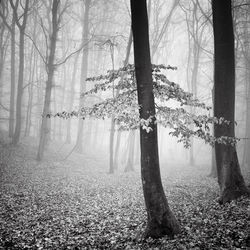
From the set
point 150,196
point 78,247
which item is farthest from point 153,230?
point 78,247

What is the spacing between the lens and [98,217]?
25.0 ft

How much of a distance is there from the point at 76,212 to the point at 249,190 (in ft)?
19.9

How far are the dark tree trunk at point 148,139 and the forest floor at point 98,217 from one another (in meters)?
0.37

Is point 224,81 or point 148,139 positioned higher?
point 224,81

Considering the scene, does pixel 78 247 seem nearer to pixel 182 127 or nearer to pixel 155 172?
pixel 155 172

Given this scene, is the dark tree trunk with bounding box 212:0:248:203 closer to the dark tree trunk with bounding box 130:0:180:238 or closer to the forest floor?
the forest floor

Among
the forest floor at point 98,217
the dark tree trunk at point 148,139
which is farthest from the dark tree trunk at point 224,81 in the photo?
the dark tree trunk at point 148,139

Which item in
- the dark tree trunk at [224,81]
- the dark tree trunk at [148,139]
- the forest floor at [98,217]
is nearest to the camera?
the forest floor at [98,217]

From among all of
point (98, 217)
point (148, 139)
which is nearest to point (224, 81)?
point (148, 139)

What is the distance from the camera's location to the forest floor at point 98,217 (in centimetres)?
541

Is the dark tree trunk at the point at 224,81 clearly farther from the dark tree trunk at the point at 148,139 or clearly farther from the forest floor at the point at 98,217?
the dark tree trunk at the point at 148,139

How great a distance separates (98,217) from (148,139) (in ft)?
12.3

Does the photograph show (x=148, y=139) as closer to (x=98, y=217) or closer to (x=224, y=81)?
(x=98, y=217)

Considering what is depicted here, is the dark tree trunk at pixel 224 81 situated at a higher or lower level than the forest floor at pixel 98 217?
higher
